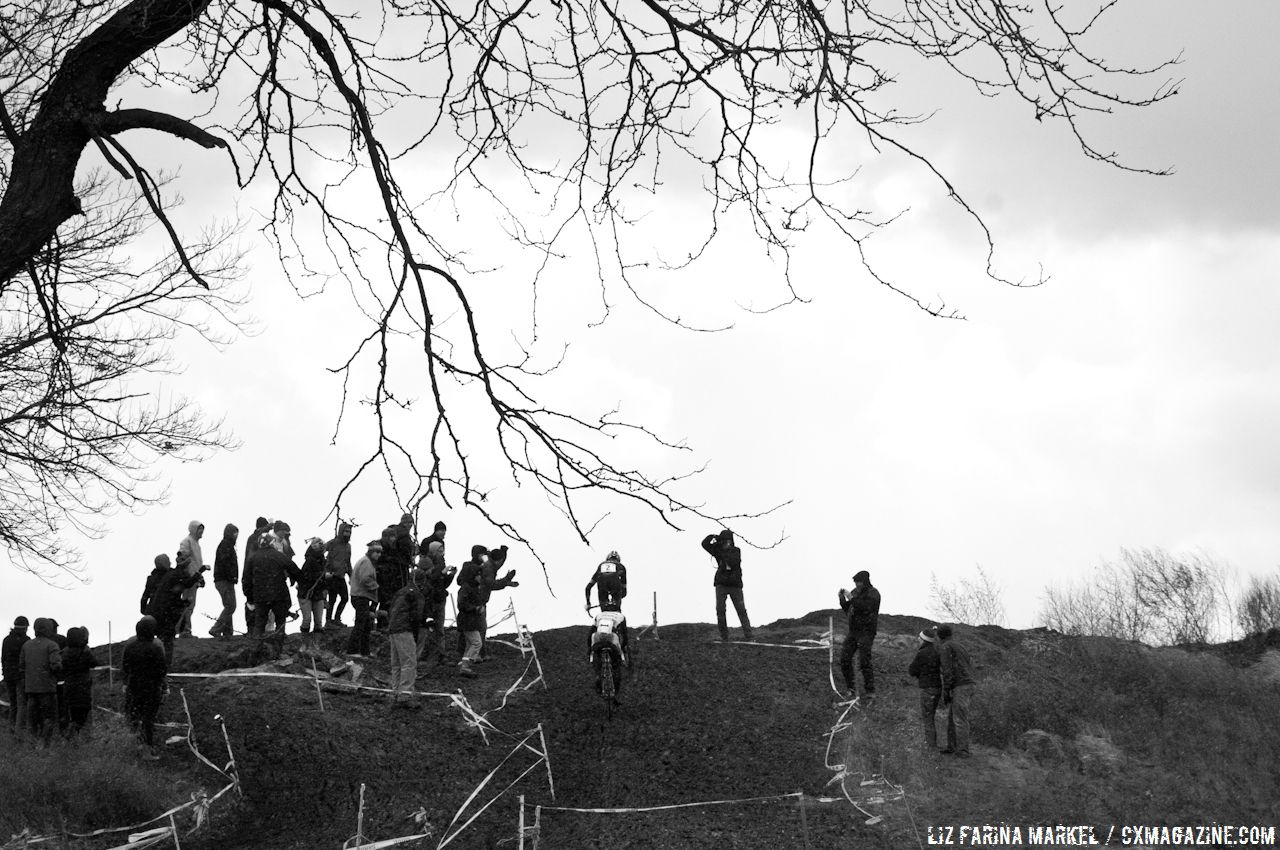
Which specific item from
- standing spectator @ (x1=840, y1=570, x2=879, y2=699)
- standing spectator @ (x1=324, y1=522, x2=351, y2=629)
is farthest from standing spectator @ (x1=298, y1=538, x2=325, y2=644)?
standing spectator @ (x1=840, y1=570, x2=879, y2=699)

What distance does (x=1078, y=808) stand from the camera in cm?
1477

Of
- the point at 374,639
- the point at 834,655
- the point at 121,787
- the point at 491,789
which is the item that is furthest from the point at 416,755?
the point at 834,655

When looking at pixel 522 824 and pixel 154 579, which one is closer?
pixel 522 824

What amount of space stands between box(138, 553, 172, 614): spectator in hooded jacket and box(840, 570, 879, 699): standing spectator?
30.2 feet

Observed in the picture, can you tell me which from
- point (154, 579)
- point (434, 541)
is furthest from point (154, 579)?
point (434, 541)

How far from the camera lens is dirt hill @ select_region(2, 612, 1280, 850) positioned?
1433 cm

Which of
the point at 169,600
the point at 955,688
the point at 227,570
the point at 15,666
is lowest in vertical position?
the point at 955,688

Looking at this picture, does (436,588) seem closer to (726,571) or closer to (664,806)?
(726,571)

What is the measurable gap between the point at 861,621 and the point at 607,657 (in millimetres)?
3366

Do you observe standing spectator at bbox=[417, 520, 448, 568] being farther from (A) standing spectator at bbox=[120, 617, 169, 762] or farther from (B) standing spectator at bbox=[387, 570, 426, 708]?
(A) standing spectator at bbox=[120, 617, 169, 762]

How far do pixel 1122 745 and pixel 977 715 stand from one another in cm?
187

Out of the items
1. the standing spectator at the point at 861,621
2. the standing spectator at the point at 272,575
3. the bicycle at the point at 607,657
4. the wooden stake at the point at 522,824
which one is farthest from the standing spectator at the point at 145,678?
the standing spectator at the point at 861,621

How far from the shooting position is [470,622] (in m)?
19.3

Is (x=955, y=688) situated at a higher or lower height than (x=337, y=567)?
lower
